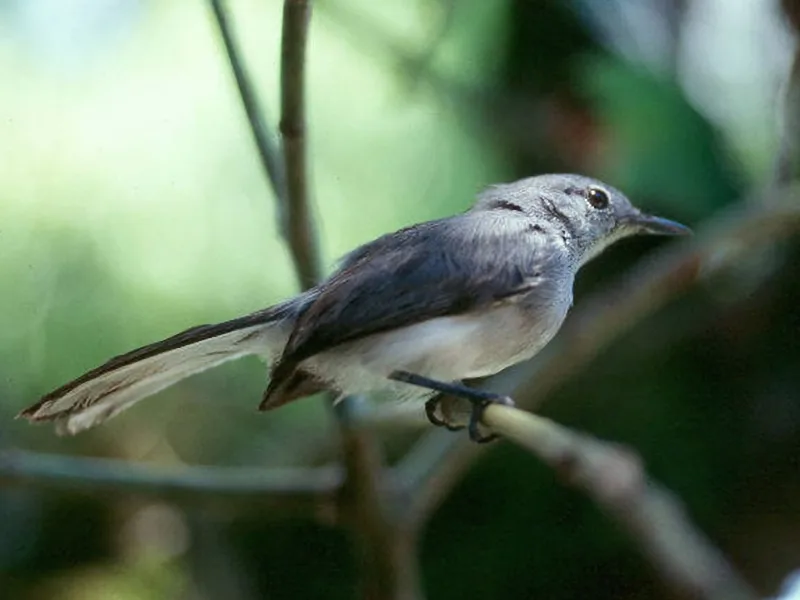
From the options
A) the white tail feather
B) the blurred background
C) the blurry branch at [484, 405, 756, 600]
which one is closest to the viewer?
the blurry branch at [484, 405, 756, 600]

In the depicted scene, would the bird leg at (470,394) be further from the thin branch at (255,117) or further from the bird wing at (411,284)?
the thin branch at (255,117)

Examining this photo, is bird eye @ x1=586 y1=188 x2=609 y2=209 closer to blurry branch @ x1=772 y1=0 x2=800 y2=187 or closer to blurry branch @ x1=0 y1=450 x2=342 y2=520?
blurry branch @ x1=772 y1=0 x2=800 y2=187

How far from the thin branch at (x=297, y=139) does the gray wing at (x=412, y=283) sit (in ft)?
0.28

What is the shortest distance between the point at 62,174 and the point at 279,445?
37cm

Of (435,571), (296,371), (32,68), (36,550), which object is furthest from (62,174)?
(435,571)

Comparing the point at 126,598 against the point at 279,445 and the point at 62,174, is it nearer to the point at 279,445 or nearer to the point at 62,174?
the point at 279,445

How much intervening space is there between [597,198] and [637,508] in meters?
0.24

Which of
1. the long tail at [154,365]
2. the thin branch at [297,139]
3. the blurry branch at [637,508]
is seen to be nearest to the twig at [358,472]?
the thin branch at [297,139]

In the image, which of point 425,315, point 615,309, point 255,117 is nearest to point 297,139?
point 255,117

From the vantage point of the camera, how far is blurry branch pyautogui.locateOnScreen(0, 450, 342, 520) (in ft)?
2.92

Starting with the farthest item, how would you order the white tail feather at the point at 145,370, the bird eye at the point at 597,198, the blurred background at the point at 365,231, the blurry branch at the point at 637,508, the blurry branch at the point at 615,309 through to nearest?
the blurry branch at the point at 615,309, the blurred background at the point at 365,231, the bird eye at the point at 597,198, the white tail feather at the point at 145,370, the blurry branch at the point at 637,508

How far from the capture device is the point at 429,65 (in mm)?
833

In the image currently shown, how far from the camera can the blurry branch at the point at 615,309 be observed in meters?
0.90

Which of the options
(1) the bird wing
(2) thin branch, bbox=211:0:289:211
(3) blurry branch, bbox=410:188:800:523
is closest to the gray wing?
(1) the bird wing
